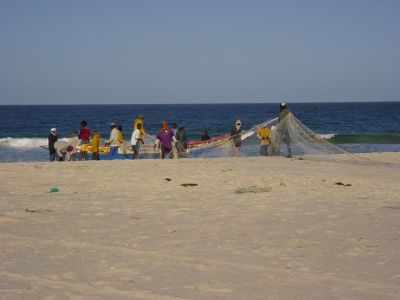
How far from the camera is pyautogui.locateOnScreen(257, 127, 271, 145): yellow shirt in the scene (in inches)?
739

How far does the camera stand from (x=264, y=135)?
61.8 feet

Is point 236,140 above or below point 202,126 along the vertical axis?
below

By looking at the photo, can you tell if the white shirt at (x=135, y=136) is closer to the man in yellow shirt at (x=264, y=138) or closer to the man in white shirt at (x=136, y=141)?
the man in white shirt at (x=136, y=141)

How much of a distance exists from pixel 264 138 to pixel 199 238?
1250cm

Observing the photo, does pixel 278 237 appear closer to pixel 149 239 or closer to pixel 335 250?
pixel 335 250

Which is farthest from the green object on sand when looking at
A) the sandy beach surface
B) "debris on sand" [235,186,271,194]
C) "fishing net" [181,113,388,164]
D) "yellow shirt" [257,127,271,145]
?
"yellow shirt" [257,127,271,145]

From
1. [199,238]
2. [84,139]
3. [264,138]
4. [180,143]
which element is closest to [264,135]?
[264,138]

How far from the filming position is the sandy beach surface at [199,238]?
15.8 ft

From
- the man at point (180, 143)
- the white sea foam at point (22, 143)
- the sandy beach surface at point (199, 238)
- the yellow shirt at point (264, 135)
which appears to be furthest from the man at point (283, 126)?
the white sea foam at point (22, 143)

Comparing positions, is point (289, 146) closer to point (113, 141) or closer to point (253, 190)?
point (113, 141)

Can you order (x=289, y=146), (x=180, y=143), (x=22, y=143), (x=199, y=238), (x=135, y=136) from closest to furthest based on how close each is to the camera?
(x=199, y=238) → (x=289, y=146) → (x=135, y=136) → (x=180, y=143) → (x=22, y=143)

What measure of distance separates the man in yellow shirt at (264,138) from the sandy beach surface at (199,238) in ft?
21.1

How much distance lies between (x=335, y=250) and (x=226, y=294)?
190cm

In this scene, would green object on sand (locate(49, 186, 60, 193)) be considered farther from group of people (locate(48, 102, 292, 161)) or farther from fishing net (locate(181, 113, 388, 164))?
fishing net (locate(181, 113, 388, 164))
